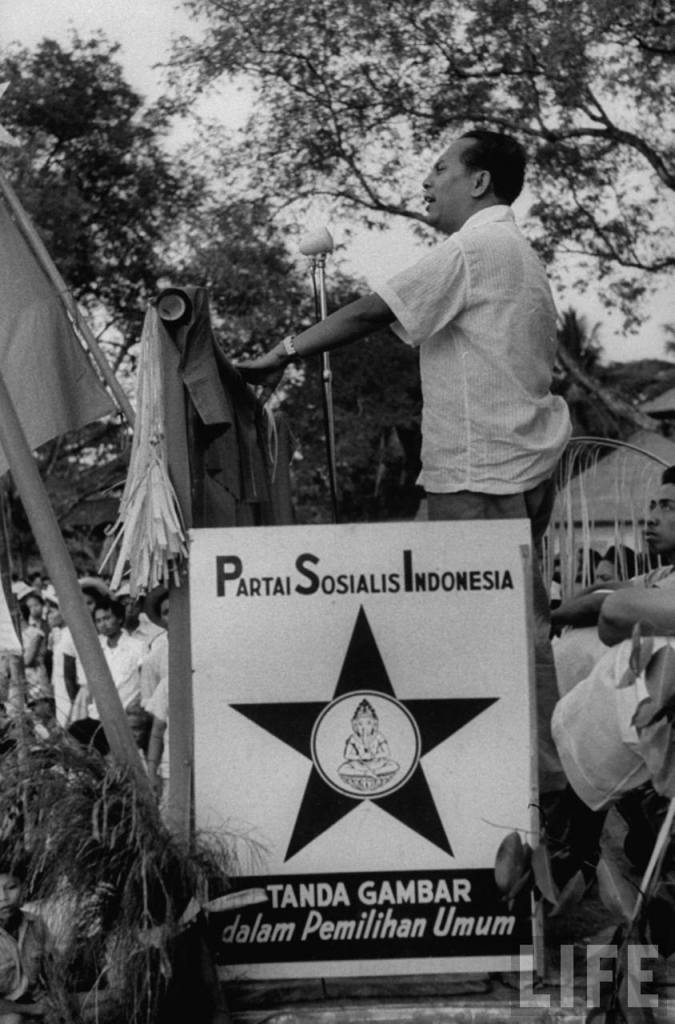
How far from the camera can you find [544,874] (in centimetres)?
362

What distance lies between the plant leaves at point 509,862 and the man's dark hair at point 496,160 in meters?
2.00

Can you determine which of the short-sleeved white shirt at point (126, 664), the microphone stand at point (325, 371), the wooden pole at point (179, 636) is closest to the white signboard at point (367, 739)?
the wooden pole at point (179, 636)

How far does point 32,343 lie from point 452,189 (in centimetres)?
132

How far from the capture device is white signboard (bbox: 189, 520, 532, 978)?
12.7 feet

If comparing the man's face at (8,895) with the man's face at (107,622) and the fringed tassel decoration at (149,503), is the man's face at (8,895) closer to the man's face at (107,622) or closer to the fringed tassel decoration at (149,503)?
the fringed tassel decoration at (149,503)

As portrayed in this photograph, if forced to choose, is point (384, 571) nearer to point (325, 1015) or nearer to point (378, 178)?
point (325, 1015)

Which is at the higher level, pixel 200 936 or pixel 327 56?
pixel 327 56

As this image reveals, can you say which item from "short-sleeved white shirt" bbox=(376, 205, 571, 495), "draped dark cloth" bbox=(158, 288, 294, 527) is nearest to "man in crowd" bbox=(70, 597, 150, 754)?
"draped dark cloth" bbox=(158, 288, 294, 527)

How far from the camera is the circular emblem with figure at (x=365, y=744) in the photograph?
3893 mm

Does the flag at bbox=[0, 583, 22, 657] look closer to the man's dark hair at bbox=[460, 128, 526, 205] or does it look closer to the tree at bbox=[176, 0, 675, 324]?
the man's dark hair at bbox=[460, 128, 526, 205]

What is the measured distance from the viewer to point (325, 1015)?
147 inches

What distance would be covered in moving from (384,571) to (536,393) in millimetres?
832

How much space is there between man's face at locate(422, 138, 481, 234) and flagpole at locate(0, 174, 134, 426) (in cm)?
107

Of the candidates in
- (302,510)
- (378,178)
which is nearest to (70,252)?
(302,510)
